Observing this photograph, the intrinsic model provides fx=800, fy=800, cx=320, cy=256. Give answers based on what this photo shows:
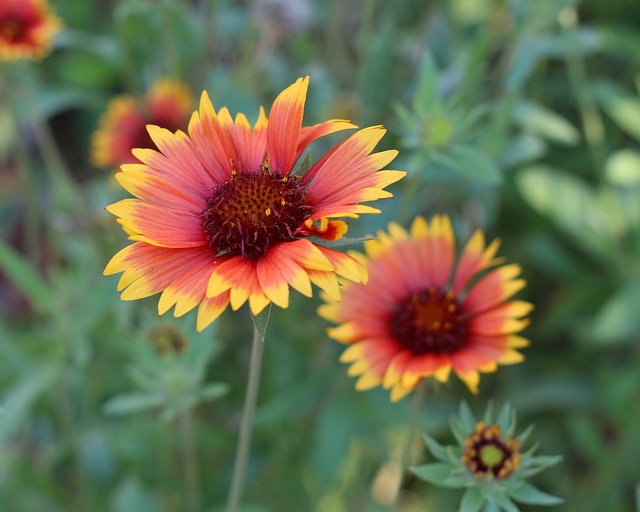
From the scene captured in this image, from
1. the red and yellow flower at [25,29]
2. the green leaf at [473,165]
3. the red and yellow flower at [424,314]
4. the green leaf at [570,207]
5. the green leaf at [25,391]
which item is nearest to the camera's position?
the red and yellow flower at [424,314]

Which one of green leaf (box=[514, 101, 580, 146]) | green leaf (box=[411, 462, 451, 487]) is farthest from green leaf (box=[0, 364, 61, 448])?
green leaf (box=[514, 101, 580, 146])

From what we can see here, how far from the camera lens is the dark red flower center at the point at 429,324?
1193 millimetres

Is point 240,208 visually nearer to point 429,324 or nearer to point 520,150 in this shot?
point 429,324

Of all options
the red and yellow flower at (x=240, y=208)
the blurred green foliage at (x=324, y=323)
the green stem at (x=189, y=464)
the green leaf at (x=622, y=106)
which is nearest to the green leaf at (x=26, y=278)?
the blurred green foliage at (x=324, y=323)

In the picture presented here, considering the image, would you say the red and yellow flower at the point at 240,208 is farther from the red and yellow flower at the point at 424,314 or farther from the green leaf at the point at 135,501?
the green leaf at the point at 135,501

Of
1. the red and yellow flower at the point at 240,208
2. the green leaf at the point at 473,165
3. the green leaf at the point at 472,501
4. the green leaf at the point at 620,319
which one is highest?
the green leaf at the point at 620,319

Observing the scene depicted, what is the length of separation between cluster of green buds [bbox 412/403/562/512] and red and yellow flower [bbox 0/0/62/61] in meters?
1.28

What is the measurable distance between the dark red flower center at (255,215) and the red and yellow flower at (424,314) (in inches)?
7.5

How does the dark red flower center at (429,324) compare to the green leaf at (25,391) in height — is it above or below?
above

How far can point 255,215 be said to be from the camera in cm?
101

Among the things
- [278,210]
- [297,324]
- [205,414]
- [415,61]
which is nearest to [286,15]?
[415,61]

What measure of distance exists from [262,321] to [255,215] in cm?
19

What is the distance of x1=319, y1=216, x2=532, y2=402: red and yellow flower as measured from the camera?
1114 mm

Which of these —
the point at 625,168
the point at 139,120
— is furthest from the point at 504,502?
the point at 139,120
